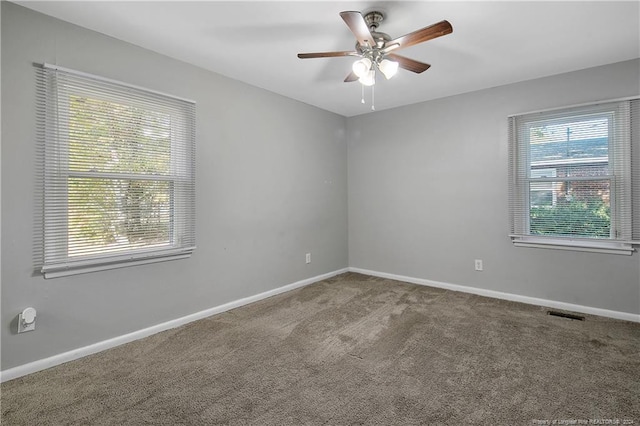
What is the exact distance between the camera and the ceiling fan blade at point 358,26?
173 cm

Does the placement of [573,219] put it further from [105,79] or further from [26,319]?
[26,319]

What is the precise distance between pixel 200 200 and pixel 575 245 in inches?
145

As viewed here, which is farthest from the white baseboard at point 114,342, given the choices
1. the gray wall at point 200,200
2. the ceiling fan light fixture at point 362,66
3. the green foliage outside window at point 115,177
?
the ceiling fan light fixture at point 362,66

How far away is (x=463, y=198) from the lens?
378 centimetres

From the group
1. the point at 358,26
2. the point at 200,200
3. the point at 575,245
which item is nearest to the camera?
the point at 358,26

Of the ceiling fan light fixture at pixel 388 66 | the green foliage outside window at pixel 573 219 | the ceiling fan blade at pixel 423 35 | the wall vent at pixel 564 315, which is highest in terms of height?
the ceiling fan blade at pixel 423 35

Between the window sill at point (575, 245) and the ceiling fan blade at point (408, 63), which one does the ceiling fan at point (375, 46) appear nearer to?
the ceiling fan blade at point (408, 63)

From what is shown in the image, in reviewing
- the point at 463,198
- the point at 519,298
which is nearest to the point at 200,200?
the point at 463,198

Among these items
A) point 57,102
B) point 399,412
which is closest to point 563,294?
point 399,412

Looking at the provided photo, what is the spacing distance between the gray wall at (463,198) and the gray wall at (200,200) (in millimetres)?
496

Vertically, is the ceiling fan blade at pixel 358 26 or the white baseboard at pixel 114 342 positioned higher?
the ceiling fan blade at pixel 358 26

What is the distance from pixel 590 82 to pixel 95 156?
4.39m

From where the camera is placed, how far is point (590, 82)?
3027mm

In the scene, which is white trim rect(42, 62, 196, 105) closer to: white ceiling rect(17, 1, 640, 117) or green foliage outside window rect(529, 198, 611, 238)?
white ceiling rect(17, 1, 640, 117)
